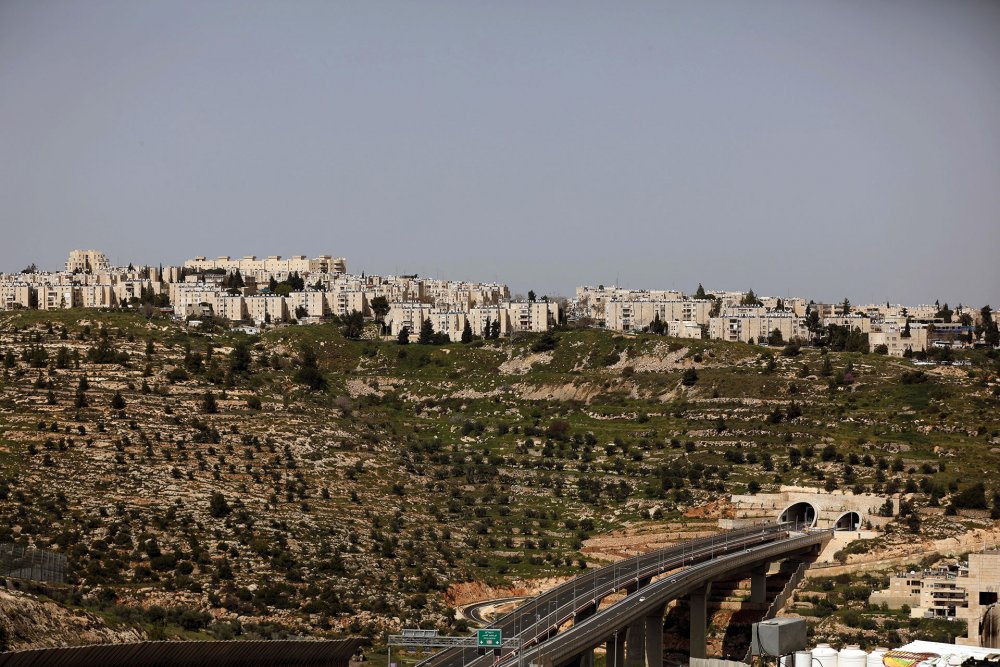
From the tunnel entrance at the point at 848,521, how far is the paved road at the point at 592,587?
251 centimetres

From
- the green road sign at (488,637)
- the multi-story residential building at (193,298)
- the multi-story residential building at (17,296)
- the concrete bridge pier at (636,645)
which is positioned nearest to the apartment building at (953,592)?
the concrete bridge pier at (636,645)

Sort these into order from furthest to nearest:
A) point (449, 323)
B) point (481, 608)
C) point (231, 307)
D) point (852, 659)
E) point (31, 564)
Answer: point (231, 307), point (449, 323), point (481, 608), point (31, 564), point (852, 659)

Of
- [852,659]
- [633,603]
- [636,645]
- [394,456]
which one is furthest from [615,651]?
[394,456]

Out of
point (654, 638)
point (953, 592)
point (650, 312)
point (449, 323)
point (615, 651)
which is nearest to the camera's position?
point (615, 651)

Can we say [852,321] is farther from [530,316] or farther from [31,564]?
[31,564]

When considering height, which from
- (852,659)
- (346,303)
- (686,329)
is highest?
(346,303)

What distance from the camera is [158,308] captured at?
111750 mm

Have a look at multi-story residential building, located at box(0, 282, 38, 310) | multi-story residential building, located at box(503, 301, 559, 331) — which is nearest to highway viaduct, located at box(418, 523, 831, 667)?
multi-story residential building, located at box(503, 301, 559, 331)

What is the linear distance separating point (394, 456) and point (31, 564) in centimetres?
2894

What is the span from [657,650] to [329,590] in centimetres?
1138

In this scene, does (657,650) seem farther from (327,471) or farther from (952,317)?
(952,317)

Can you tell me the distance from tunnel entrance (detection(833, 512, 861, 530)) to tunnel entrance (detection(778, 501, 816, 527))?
5.59ft

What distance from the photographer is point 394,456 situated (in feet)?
243

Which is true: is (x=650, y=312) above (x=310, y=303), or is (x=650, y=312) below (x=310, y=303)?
below
